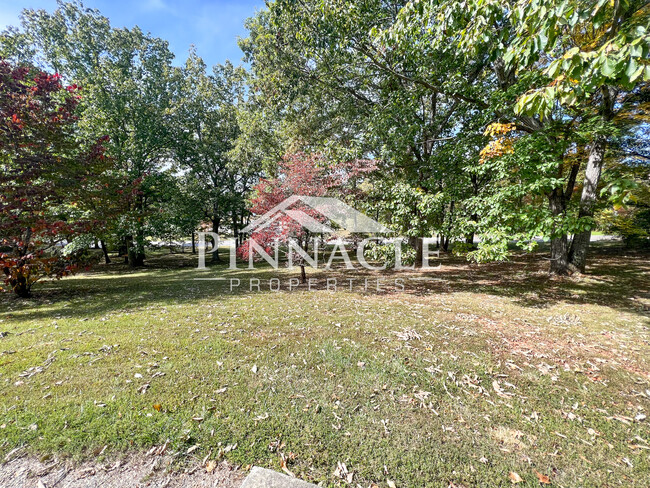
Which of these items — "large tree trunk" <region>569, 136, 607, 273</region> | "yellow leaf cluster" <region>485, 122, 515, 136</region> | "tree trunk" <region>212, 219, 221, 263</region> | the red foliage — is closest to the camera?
"yellow leaf cluster" <region>485, 122, 515, 136</region>

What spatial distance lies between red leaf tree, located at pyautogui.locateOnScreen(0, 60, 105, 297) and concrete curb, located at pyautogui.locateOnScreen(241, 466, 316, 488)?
8.18 m

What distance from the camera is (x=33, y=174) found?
6.00m

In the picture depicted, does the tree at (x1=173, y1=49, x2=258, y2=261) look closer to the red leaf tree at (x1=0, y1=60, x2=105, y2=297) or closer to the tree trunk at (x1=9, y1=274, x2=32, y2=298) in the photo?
the red leaf tree at (x1=0, y1=60, x2=105, y2=297)

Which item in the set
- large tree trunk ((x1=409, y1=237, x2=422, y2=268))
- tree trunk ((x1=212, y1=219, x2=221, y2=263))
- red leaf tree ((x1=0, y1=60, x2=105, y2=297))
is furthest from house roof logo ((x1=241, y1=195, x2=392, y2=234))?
tree trunk ((x1=212, y1=219, x2=221, y2=263))

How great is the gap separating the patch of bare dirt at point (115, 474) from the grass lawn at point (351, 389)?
0.11 m

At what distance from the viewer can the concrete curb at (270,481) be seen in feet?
5.42

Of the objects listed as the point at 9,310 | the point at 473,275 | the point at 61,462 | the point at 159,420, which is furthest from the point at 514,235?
the point at 9,310

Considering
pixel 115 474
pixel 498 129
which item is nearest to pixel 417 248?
pixel 498 129

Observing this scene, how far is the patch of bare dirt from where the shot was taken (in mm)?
1829

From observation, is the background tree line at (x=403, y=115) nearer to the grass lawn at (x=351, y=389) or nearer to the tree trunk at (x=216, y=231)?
the grass lawn at (x=351, y=389)

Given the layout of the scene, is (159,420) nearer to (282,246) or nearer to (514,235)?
(282,246)

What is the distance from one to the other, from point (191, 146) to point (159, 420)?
53.6 feet

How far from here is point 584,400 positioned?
2670 mm

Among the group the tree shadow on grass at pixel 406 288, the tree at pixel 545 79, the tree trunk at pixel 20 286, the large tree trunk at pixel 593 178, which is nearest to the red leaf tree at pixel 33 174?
the tree trunk at pixel 20 286
